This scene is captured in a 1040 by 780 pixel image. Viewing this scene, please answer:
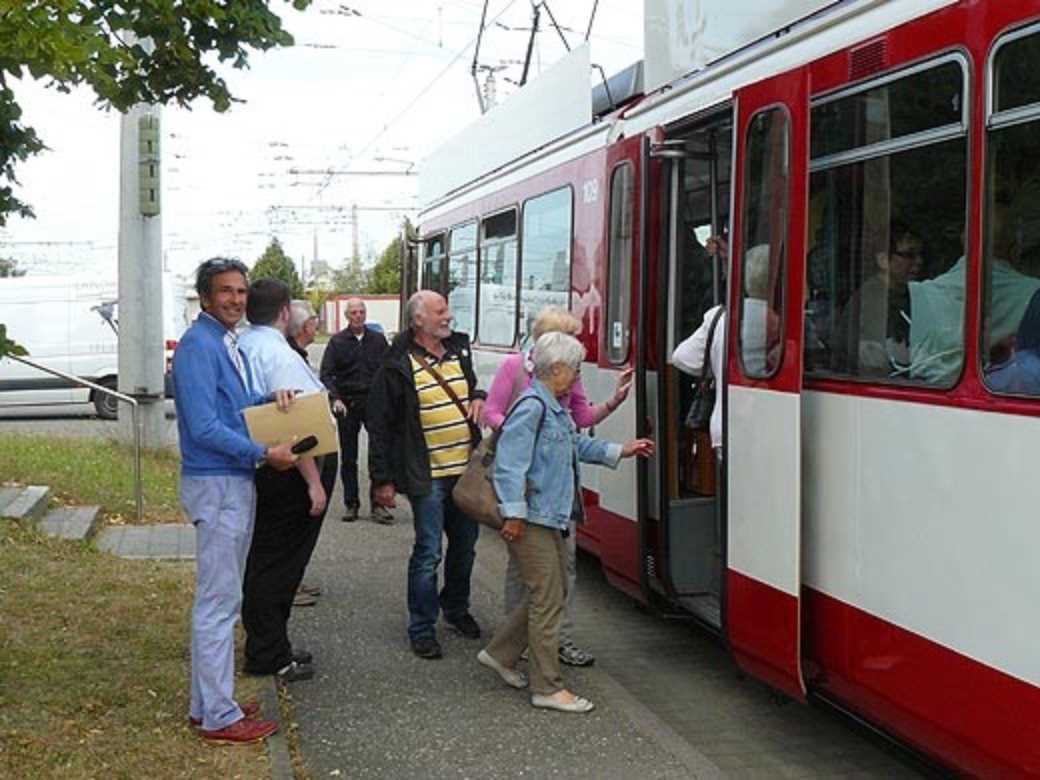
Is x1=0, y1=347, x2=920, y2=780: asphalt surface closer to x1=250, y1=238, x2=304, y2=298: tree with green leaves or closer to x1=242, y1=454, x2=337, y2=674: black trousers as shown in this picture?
x1=242, y1=454, x2=337, y2=674: black trousers

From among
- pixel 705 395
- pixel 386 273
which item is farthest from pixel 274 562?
pixel 386 273

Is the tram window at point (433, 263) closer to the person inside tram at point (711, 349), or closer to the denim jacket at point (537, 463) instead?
the person inside tram at point (711, 349)

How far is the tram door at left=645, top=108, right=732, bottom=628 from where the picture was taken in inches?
240

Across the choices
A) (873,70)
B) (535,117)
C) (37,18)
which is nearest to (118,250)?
(535,117)

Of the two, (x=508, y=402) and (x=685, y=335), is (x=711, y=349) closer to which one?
(x=685, y=335)

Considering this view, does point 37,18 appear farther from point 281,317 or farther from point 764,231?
point 764,231

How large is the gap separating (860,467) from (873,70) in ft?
4.42

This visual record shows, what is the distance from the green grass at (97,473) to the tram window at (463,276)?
2891mm

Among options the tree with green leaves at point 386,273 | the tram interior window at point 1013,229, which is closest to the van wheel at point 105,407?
the tram interior window at point 1013,229

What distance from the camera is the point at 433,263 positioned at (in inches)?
484

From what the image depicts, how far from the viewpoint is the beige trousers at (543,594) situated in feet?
17.7

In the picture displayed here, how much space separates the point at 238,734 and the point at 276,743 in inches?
6.0

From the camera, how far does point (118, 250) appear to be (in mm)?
13461

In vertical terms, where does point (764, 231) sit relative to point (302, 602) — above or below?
above
